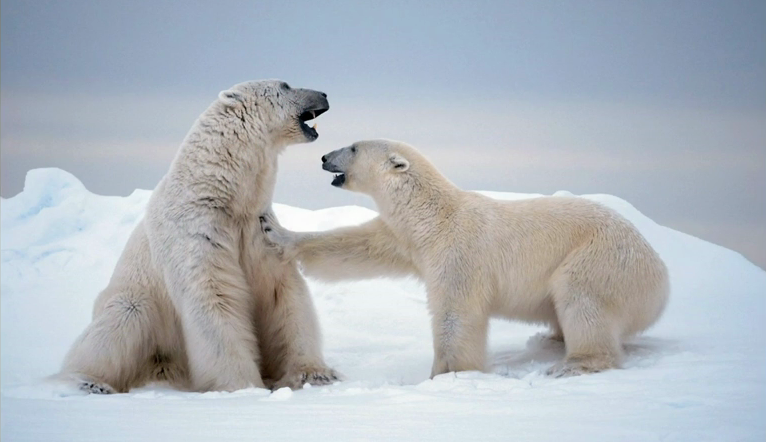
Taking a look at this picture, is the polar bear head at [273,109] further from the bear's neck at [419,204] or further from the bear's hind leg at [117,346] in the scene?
the bear's hind leg at [117,346]

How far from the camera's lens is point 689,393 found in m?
3.82

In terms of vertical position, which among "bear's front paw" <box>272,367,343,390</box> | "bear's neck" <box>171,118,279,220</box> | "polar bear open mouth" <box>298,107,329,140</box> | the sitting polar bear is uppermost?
"polar bear open mouth" <box>298,107,329,140</box>

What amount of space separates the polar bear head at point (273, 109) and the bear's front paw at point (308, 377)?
1468 mm

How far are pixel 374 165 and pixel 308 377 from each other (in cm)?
155

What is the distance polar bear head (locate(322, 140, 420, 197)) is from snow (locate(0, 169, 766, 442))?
77cm

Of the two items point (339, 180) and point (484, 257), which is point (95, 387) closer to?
point (339, 180)

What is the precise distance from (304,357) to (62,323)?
13.6ft

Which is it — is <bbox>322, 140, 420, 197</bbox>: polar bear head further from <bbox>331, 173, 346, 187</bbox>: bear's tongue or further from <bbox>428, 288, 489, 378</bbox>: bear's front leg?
<bbox>428, 288, 489, 378</bbox>: bear's front leg

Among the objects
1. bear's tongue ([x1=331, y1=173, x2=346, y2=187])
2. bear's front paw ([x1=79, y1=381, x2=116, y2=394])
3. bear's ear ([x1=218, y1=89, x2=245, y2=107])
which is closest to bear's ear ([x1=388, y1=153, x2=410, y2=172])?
bear's tongue ([x1=331, y1=173, x2=346, y2=187])

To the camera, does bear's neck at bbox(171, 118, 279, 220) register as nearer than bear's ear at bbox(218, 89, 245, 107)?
Yes

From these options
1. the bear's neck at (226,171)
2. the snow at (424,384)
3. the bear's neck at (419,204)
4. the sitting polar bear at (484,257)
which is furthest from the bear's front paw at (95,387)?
the bear's neck at (419,204)

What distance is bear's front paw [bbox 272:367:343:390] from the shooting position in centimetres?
503

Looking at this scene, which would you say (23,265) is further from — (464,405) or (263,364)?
(464,405)

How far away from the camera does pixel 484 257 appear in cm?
535
